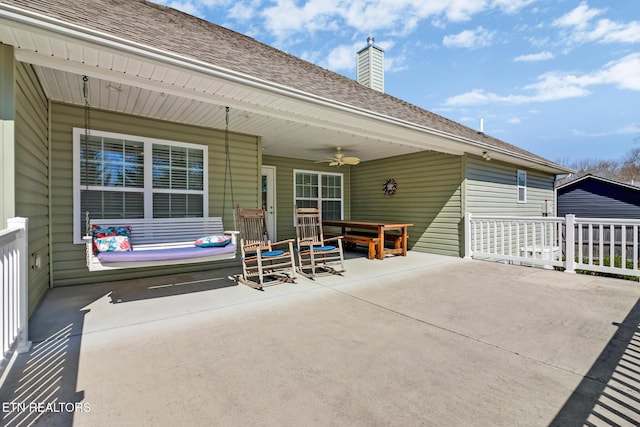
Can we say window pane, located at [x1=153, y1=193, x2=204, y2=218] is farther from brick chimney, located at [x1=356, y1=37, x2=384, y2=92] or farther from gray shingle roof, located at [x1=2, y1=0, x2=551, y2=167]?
brick chimney, located at [x1=356, y1=37, x2=384, y2=92]

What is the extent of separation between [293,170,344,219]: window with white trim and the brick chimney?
8.89 feet

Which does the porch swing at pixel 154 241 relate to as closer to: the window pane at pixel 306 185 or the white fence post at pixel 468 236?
the window pane at pixel 306 185

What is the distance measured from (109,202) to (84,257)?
81 cm

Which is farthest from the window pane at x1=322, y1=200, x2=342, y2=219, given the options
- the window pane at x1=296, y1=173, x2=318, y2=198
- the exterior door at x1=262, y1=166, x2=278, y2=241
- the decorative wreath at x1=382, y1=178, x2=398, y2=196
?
the exterior door at x1=262, y1=166, x2=278, y2=241

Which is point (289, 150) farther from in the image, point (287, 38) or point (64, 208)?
point (287, 38)

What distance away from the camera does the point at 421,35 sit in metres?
10.8

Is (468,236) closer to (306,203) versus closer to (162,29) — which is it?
(306,203)

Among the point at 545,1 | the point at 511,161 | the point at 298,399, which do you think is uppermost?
the point at 545,1

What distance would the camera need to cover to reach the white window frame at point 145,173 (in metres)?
4.05

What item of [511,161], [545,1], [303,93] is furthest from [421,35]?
[303,93]

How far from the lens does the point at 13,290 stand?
2.07m

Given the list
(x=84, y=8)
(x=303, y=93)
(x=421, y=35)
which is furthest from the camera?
(x=421, y=35)

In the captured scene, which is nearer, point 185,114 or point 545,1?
point 185,114

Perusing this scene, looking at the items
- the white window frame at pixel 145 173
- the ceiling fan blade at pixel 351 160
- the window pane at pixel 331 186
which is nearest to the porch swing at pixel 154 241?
the white window frame at pixel 145 173
